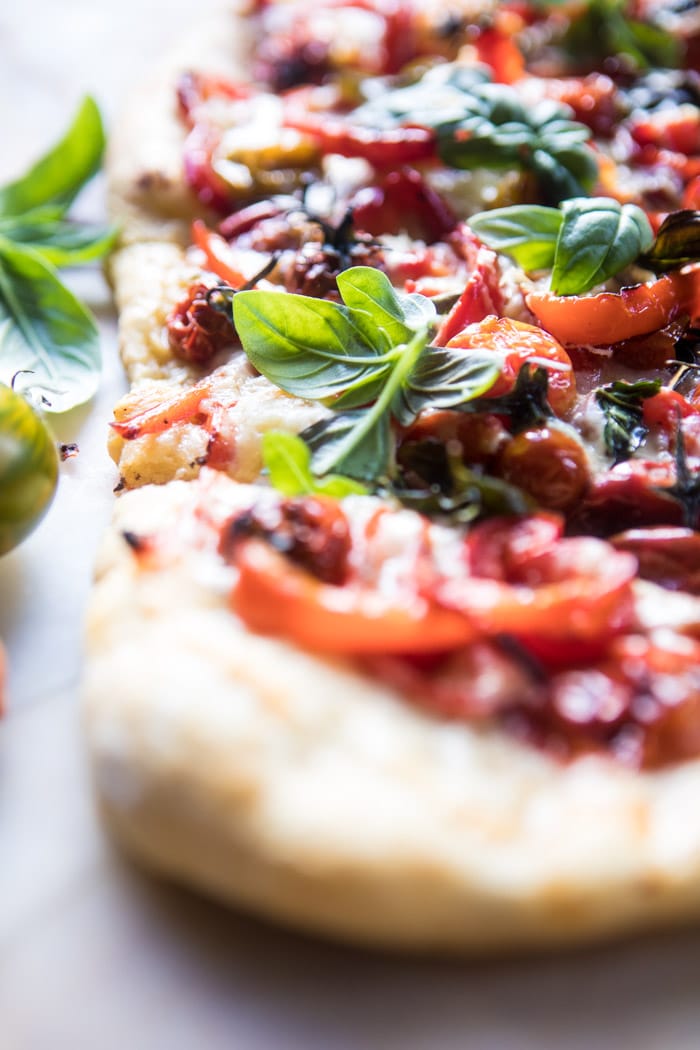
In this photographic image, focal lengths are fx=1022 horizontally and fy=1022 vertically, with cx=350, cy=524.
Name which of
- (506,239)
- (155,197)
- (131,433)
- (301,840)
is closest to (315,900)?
(301,840)

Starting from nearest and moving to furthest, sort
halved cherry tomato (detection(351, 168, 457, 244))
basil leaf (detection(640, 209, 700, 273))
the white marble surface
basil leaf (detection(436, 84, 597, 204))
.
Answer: the white marble surface < basil leaf (detection(640, 209, 700, 273)) < basil leaf (detection(436, 84, 597, 204)) < halved cherry tomato (detection(351, 168, 457, 244))

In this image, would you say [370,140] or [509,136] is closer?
[509,136]

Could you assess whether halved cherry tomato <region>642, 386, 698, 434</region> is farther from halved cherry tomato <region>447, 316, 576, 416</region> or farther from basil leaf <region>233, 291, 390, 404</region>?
basil leaf <region>233, 291, 390, 404</region>

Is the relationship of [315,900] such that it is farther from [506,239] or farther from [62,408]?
[506,239]

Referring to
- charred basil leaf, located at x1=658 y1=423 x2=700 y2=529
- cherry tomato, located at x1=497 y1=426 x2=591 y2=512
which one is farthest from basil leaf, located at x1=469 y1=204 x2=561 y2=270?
charred basil leaf, located at x1=658 y1=423 x2=700 y2=529

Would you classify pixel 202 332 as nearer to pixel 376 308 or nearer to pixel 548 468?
pixel 376 308

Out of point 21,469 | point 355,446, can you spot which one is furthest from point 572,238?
point 21,469
